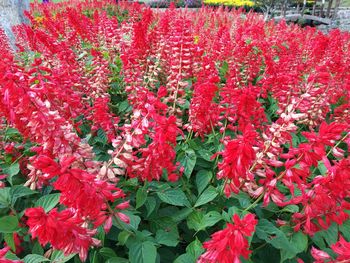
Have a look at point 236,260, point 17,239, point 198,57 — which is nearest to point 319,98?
point 198,57

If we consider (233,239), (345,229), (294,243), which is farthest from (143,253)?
(345,229)

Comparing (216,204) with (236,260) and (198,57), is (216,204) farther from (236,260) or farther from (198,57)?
(198,57)

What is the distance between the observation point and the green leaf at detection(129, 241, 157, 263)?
1678 mm

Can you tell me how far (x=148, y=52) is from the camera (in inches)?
138

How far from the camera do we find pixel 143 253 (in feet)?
5.60

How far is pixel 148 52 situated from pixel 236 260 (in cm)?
266

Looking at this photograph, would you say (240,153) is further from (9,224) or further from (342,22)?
(342,22)

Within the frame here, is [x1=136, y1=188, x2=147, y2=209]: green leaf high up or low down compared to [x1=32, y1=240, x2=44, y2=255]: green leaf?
up

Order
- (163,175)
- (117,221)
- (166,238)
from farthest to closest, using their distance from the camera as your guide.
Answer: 1. (163,175)
2. (166,238)
3. (117,221)

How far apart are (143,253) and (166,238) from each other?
0.79 feet

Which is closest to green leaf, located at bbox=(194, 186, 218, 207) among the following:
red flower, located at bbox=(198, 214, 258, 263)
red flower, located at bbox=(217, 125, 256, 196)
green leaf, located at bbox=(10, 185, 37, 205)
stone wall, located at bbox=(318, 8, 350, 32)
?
red flower, located at bbox=(217, 125, 256, 196)

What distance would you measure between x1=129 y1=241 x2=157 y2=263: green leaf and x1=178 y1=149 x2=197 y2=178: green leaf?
0.69 meters

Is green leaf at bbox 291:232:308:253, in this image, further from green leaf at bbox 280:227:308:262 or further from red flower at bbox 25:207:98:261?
red flower at bbox 25:207:98:261

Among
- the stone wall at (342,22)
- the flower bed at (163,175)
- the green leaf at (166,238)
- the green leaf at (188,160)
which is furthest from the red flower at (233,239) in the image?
the stone wall at (342,22)
